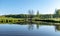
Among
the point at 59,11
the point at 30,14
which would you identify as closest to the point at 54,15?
the point at 59,11

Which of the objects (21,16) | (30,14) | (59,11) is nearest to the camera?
(30,14)

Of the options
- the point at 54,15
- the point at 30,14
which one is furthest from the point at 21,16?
the point at 54,15

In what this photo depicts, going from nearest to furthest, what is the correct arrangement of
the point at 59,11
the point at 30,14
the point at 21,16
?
the point at 30,14
the point at 21,16
the point at 59,11

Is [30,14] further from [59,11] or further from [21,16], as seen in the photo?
[59,11]

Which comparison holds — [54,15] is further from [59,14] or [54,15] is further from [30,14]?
[30,14]

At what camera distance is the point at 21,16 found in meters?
33.2

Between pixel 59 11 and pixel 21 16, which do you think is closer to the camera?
pixel 21 16

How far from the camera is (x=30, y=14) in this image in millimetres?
30125

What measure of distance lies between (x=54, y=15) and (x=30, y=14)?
971cm

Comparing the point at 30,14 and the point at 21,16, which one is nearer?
the point at 30,14

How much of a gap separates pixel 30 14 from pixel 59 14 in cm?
936

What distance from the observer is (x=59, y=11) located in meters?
36.2

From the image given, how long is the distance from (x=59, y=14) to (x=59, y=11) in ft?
4.40

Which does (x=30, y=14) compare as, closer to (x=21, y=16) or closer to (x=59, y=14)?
(x=21, y=16)
